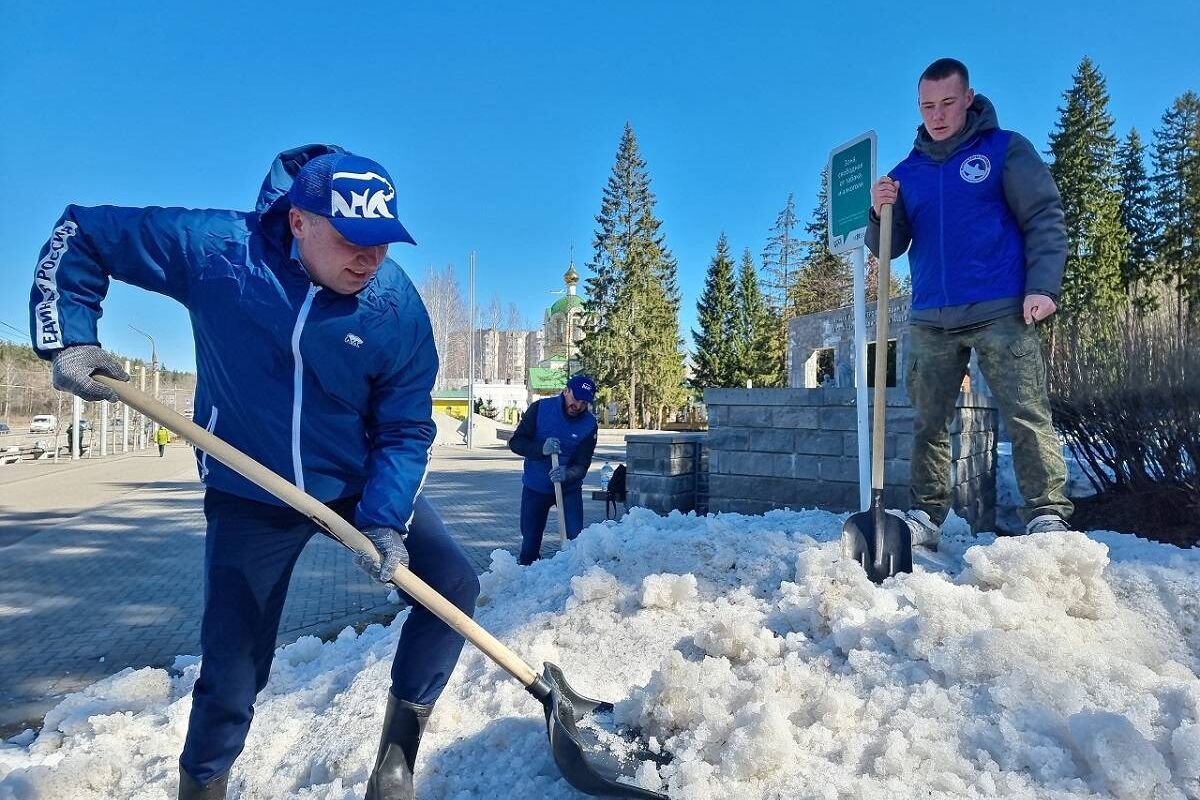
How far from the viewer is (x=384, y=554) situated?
6.49ft

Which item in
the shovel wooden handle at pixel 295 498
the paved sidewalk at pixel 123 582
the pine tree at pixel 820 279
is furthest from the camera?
the pine tree at pixel 820 279

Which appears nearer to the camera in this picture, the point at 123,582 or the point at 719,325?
the point at 123,582

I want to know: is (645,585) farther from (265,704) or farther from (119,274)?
(119,274)

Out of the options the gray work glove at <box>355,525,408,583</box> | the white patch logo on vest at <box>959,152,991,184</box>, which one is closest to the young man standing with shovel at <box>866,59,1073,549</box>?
the white patch logo on vest at <box>959,152,991,184</box>

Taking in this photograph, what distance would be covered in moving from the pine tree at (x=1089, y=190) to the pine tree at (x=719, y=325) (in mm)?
17398

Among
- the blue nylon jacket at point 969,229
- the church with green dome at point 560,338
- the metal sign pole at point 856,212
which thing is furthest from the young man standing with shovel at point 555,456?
the church with green dome at point 560,338

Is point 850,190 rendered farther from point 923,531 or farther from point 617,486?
point 617,486

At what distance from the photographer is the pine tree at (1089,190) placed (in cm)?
3053

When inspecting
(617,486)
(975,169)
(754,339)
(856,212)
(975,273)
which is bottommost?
(617,486)

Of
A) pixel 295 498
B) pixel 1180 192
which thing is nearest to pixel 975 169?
pixel 295 498

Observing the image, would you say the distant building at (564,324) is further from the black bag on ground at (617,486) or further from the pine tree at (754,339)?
the black bag on ground at (617,486)

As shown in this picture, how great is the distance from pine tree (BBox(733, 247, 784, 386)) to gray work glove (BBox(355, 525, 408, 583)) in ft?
140

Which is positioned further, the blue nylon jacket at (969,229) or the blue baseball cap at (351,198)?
the blue nylon jacket at (969,229)

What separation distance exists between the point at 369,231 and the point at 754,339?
4374cm
